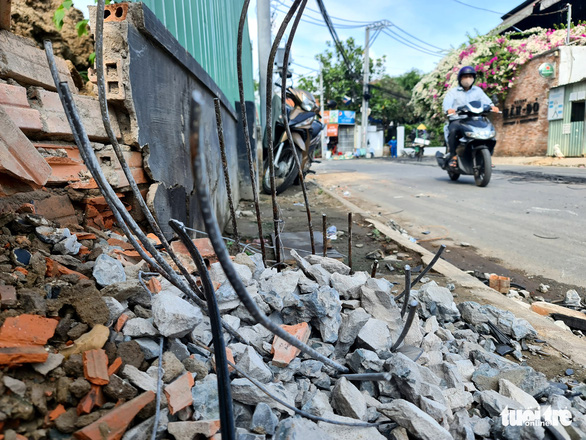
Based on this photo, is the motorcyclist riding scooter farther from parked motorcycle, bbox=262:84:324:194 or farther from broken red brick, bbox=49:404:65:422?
broken red brick, bbox=49:404:65:422

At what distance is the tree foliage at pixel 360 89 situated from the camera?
32.0 meters

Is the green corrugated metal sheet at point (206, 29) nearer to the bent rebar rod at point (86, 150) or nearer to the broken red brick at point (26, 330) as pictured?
the bent rebar rod at point (86, 150)

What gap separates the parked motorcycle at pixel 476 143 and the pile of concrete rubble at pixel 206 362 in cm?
565

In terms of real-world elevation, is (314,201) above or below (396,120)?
below

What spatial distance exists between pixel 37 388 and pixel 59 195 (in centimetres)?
98

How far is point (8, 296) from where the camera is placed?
0.96 metres

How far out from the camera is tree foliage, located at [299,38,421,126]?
105 feet

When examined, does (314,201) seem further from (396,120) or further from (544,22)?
(396,120)

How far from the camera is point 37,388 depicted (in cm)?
82

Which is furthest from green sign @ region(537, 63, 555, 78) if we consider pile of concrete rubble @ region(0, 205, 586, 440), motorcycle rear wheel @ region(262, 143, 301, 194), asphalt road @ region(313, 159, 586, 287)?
pile of concrete rubble @ region(0, 205, 586, 440)

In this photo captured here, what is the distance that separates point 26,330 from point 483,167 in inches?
278

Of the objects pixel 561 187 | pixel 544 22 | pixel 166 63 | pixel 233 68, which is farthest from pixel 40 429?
pixel 544 22

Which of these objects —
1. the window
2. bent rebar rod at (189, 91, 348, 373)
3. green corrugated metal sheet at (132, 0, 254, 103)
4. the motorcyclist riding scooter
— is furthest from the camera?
the window

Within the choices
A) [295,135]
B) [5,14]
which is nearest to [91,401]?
[5,14]
